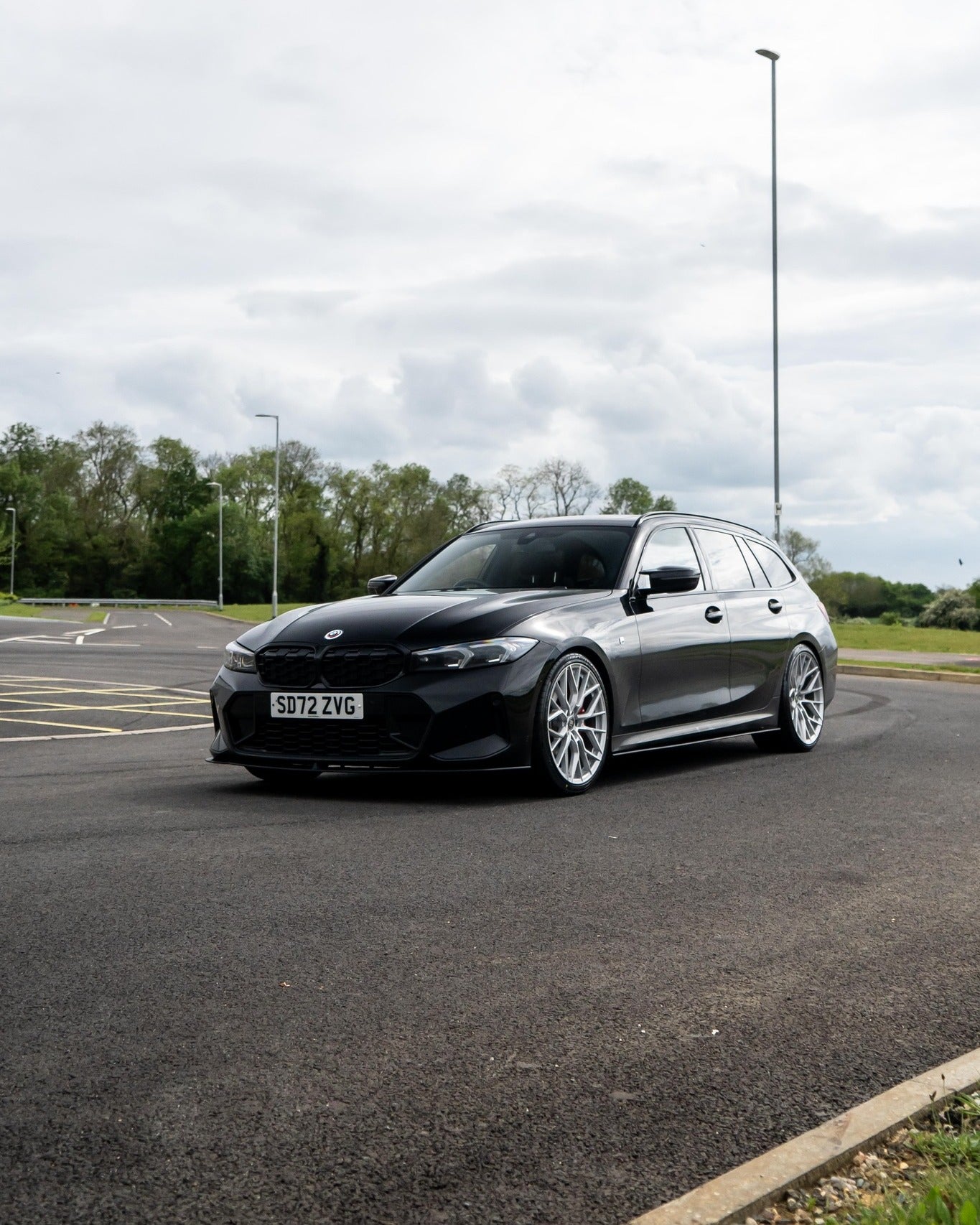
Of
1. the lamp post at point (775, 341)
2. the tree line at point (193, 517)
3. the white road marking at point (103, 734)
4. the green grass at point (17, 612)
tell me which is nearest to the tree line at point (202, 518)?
the tree line at point (193, 517)

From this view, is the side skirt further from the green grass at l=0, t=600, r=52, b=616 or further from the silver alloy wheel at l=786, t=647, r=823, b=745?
the green grass at l=0, t=600, r=52, b=616

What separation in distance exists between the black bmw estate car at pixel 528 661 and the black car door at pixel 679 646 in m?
0.01

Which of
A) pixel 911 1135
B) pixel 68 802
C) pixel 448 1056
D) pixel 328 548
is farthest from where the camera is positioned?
pixel 328 548

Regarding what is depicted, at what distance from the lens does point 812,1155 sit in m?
2.63

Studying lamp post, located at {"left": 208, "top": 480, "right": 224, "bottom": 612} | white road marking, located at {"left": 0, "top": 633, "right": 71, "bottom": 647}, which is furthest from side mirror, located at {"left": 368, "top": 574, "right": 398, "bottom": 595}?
lamp post, located at {"left": 208, "top": 480, "right": 224, "bottom": 612}

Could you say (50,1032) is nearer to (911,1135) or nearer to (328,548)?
(911,1135)

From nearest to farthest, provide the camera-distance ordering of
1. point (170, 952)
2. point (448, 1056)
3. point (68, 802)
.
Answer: point (448, 1056)
point (170, 952)
point (68, 802)

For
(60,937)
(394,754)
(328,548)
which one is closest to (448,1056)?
(60,937)

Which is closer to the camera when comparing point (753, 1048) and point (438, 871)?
point (753, 1048)

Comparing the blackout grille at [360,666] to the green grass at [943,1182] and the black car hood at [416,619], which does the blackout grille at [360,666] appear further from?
the green grass at [943,1182]

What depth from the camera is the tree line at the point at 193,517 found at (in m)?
94.6

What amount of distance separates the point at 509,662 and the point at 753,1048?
13.3 ft

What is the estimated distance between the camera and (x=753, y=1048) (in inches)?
133

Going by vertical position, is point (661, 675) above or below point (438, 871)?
above
